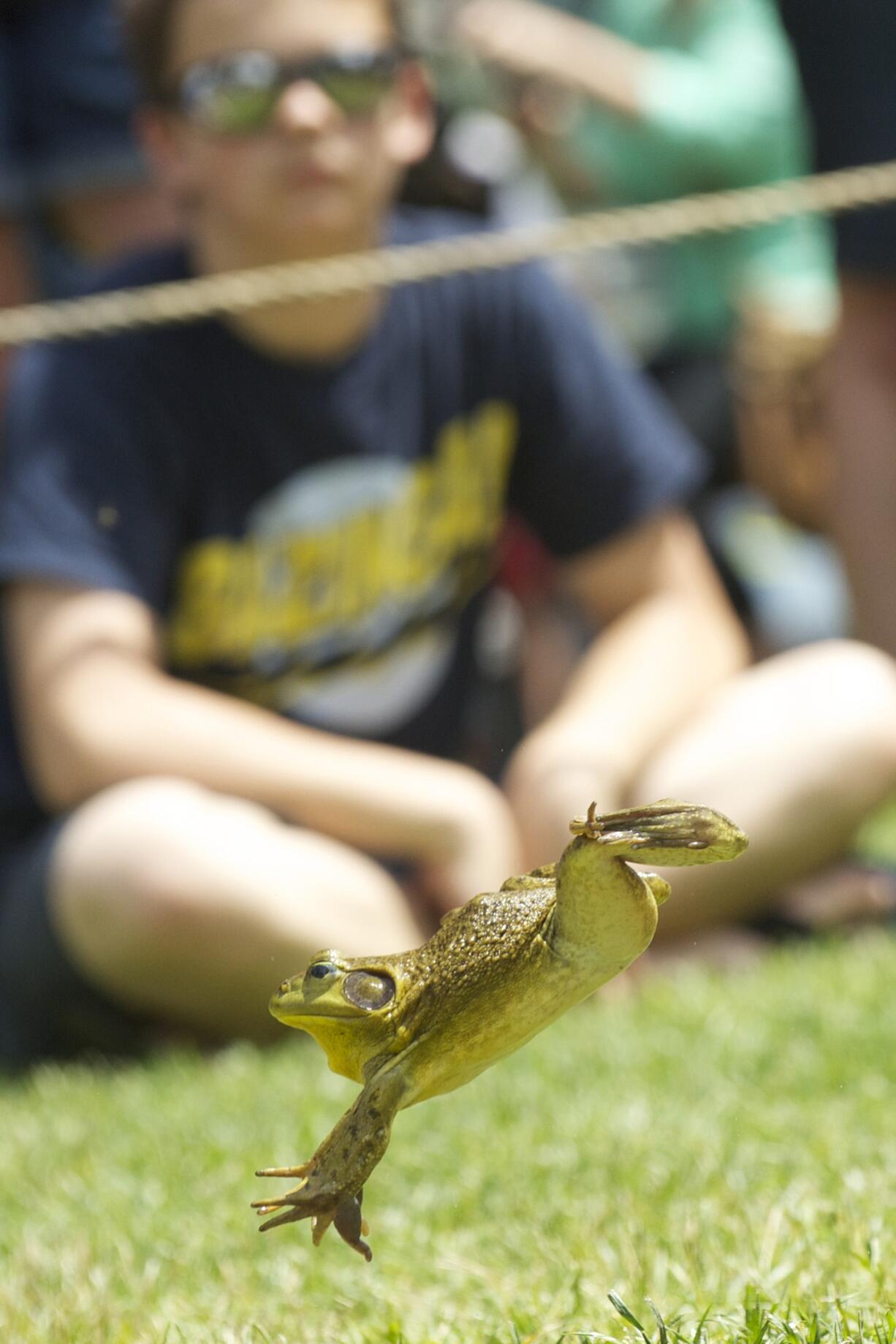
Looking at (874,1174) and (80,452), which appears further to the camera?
(80,452)

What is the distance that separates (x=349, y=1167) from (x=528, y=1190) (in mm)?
573

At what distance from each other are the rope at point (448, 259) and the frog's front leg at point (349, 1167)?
1089 mm

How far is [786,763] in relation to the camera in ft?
6.10

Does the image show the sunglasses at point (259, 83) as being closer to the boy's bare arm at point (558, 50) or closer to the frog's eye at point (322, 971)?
the boy's bare arm at point (558, 50)

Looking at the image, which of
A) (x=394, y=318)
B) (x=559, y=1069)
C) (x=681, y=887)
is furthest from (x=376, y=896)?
(x=394, y=318)

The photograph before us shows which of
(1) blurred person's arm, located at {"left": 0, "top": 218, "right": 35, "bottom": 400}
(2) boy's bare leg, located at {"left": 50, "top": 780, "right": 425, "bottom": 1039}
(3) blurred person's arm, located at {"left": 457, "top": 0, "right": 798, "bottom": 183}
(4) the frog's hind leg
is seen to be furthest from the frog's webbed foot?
(3) blurred person's arm, located at {"left": 457, "top": 0, "right": 798, "bottom": 183}

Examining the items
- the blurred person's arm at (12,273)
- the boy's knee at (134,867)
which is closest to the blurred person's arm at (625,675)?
the boy's knee at (134,867)

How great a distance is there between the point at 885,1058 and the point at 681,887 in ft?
0.91

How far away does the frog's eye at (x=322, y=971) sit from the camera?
61cm

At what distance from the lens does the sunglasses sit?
1.91m

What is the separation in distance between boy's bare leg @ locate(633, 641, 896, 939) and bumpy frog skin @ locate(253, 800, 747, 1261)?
3.54ft

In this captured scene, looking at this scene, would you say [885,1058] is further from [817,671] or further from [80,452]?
Answer: [80,452]

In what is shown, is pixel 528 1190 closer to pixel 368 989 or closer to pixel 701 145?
pixel 368 989

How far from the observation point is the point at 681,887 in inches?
51.9
